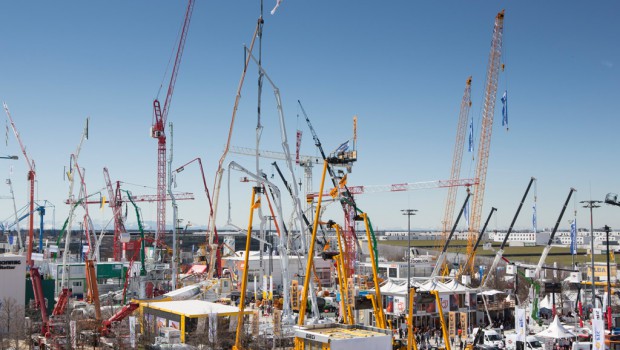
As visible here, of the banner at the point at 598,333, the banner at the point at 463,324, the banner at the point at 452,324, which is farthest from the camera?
the banner at the point at 463,324

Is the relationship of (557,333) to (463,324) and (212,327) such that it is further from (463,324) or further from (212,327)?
(212,327)

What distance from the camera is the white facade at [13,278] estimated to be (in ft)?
174

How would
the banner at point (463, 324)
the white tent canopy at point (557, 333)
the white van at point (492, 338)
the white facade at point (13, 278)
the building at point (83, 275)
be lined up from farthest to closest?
1. the building at point (83, 275)
2. the white facade at point (13, 278)
3. the banner at point (463, 324)
4. the white van at point (492, 338)
5. the white tent canopy at point (557, 333)

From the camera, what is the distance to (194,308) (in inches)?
1743

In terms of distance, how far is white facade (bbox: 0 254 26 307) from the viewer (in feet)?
174

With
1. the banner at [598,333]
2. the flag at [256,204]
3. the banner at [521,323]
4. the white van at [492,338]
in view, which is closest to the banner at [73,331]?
the flag at [256,204]

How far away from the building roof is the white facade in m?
13.4

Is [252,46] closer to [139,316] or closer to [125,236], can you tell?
[139,316]

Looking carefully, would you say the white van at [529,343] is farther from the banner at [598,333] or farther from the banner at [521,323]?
the banner at [598,333]

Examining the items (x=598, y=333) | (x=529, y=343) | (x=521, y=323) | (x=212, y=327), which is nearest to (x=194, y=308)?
(x=212, y=327)

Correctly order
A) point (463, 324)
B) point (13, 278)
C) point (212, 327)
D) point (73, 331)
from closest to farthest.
Result: point (212, 327) → point (73, 331) → point (463, 324) → point (13, 278)

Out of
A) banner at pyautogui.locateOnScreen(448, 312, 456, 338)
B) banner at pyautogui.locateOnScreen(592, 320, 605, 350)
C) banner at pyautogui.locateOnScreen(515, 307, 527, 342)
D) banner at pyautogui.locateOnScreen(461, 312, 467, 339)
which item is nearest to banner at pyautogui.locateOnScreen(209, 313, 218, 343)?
banner at pyautogui.locateOnScreen(515, 307, 527, 342)

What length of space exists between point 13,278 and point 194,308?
1871 centimetres

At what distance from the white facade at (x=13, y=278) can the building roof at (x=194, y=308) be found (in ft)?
44.0
